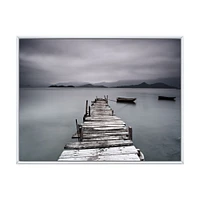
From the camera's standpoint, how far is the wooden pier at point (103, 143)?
149 centimetres

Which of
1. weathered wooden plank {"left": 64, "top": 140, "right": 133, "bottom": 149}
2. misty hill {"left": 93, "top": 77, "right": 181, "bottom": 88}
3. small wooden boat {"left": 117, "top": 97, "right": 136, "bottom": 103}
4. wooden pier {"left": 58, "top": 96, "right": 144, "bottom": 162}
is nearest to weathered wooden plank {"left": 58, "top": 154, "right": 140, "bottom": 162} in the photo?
wooden pier {"left": 58, "top": 96, "right": 144, "bottom": 162}

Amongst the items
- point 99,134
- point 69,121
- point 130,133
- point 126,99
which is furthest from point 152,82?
point 69,121

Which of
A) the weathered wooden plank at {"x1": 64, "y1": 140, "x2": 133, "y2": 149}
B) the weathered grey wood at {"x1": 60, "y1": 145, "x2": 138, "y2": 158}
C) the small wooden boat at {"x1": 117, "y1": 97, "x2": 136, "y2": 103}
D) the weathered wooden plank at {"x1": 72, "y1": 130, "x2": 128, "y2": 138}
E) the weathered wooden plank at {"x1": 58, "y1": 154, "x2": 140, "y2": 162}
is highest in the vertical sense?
the small wooden boat at {"x1": 117, "y1": 97, "x2": 136, "y2": 103}

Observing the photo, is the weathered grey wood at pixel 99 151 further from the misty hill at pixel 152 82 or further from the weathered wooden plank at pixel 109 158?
the misty hill at pixel 152 82

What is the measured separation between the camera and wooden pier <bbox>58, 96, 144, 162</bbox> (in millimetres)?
1488

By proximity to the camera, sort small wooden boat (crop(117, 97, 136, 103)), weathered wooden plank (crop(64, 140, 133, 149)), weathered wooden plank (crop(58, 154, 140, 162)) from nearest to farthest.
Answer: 1. weathered wooden plank (crop(58, 154, 140, 162))
2. weathered wooden plank (crop(64, 140, 133, 149))
3. small wooden boat (crop(117, 97, 136, 103))

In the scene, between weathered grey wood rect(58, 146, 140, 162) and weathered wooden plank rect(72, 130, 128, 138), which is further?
weathered wooden plank rect(72, 130, 128, 138)

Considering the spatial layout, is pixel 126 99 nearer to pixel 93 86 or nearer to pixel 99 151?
pixel 93 86

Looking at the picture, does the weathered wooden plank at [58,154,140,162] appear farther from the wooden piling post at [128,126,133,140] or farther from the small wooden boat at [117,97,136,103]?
the small wooden boat at [117,97,136,103]

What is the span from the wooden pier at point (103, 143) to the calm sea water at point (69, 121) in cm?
11

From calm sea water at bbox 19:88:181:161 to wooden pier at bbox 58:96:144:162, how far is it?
0.34 feet
